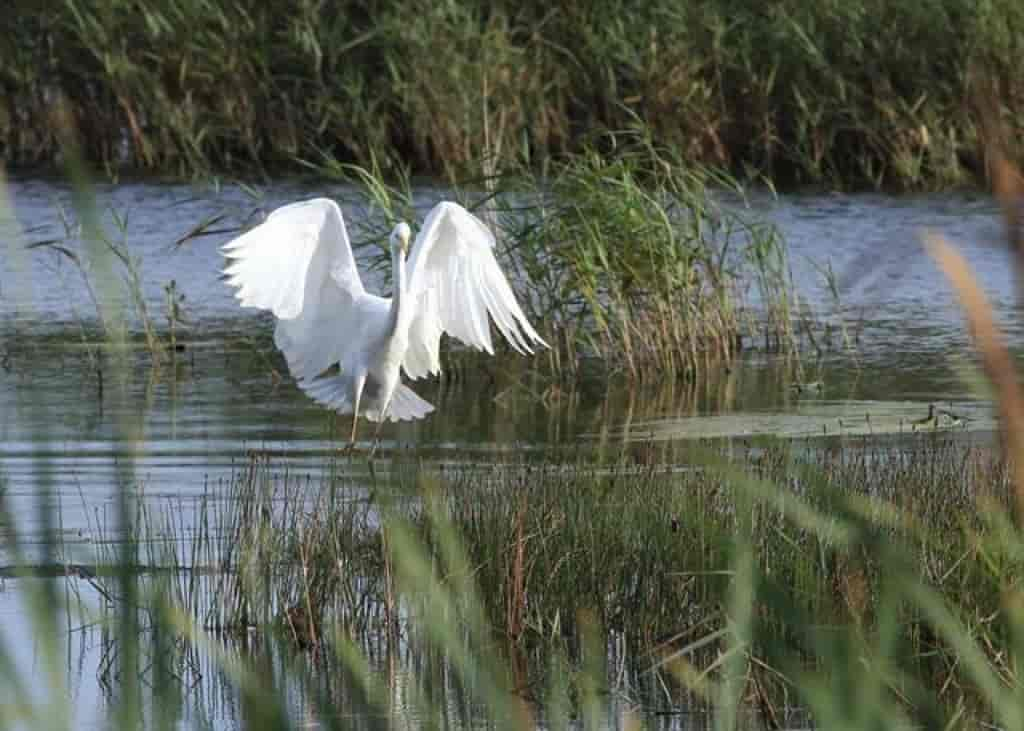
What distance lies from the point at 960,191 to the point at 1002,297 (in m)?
3.50

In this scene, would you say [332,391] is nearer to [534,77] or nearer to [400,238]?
[400,238]

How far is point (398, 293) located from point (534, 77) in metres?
8.58

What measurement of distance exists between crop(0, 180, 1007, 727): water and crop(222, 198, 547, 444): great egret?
14.2 inches

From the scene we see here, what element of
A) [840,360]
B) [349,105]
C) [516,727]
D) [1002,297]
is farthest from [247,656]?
[349,105]

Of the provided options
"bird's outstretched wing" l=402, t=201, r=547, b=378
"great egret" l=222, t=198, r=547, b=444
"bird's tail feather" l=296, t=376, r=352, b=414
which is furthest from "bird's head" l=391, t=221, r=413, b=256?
"bird's tail feather" l=296, t=376, r=352, b=414

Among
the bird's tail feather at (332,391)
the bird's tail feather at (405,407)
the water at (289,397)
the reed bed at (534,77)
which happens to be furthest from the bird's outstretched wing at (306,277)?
the reed bed at (534,77)

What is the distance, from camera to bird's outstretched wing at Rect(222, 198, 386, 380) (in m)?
8.45

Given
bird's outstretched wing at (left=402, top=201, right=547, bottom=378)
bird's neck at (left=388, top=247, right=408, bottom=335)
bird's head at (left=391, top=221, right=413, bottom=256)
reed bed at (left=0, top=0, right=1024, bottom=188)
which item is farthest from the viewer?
reed bed at (left=0, top=0, right=1024, bottom=188)

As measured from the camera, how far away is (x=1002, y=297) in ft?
46.8

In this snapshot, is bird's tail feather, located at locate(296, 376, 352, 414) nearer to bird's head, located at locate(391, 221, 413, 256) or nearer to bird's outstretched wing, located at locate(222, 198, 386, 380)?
bird's outstretched wing, located at locate(222, 198, 386, 380)

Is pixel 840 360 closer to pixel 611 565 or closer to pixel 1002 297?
pixel 1002 297

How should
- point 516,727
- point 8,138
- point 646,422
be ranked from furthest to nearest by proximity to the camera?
point 8,138 < point 646,422 < point 516,727

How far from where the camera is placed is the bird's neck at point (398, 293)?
8500mm

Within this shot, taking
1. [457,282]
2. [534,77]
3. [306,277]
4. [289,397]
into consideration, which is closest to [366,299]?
[306,277]
